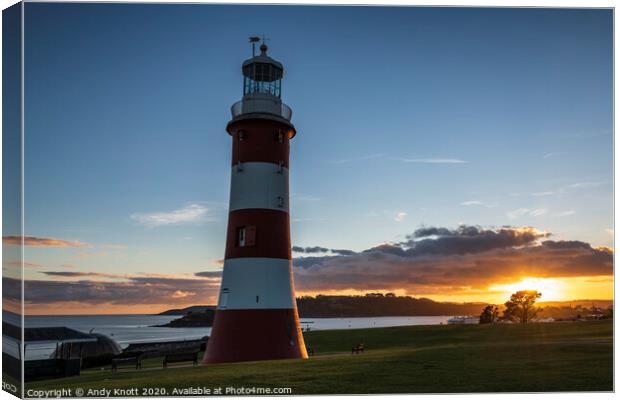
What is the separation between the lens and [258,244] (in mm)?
17172

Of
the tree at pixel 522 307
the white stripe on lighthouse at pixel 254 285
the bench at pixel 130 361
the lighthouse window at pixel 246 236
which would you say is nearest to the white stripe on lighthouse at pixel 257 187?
the lighthouse window at pixel 246 236

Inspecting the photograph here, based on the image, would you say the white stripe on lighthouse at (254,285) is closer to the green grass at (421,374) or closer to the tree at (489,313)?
the green grass at (421,374)

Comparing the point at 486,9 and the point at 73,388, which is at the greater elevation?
the point at 486,9

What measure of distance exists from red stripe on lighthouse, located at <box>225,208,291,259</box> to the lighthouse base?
171cm

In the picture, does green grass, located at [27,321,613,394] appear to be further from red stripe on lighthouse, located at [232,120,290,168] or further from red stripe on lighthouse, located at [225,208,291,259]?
red stripe on lighthouse, located at [232,120,290,168]

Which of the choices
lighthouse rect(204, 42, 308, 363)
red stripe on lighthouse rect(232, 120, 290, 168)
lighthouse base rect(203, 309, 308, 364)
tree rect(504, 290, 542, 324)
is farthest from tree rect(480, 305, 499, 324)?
red stripe on lighthouse rect(232, 120, 290, 168)

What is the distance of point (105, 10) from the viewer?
14.3 meters

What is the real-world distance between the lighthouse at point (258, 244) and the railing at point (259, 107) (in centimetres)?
3

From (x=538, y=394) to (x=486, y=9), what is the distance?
932 centimetres

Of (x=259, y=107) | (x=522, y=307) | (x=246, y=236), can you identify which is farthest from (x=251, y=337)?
(x=522, y=307)

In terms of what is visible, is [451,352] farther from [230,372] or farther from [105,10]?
[105,10]

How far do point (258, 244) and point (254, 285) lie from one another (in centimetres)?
121

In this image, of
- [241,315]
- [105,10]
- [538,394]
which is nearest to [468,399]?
[538,394]

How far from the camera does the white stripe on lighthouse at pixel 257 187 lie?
1742cm
